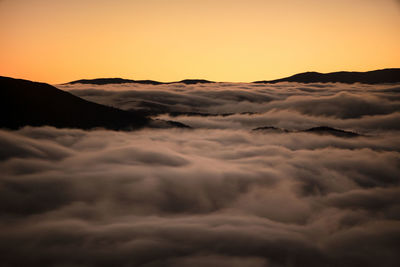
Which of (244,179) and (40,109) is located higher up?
(40,109)

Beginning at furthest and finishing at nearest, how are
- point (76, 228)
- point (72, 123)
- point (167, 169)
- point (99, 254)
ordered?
point (72, 123), point (167, 169), point (76, 228), point (99, 254)

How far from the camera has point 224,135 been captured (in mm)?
69125

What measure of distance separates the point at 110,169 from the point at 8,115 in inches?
635

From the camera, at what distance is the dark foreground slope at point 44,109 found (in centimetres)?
4188

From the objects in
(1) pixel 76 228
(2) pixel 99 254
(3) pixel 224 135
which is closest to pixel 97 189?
(1) pixel 76 228

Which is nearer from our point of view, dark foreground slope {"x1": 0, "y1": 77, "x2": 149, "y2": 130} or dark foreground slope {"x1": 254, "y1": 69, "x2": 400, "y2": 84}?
dark foreground slope {"x1": 0, "y1": 77, "x2": 149, "y2": 130}

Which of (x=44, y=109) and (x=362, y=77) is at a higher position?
(x=44, y=109)

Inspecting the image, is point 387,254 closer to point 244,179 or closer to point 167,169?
point 244,179

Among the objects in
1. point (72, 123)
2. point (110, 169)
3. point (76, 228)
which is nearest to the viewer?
point (76, 228)

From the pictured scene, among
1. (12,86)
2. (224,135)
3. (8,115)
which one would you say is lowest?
(224,135)

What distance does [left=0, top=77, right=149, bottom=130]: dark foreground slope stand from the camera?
41875mm

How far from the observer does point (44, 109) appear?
45.8 m

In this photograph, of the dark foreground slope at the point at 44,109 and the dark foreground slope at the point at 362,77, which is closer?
the dark foreground slope at the point at 44,109

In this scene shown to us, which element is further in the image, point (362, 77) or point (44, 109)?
point (362, 77)
